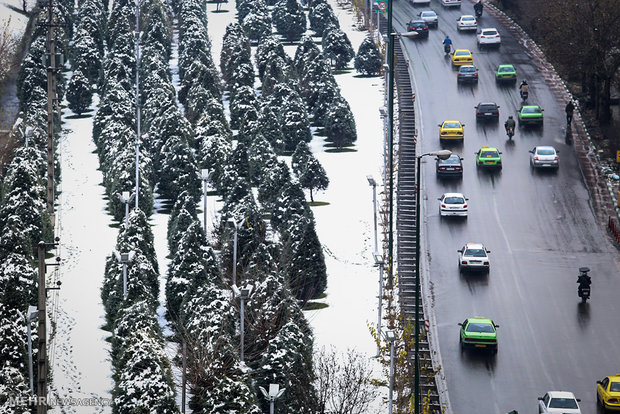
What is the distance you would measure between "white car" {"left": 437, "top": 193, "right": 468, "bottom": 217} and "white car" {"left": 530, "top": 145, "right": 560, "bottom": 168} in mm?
8971

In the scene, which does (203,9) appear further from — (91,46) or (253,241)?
(253,241)

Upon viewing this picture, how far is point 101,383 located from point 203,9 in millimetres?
73787

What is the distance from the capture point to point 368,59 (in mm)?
105062

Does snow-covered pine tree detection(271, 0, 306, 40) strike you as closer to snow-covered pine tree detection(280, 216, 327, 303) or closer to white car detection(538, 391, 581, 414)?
snow-covered pine tree detection(280, 216, 327, 303)

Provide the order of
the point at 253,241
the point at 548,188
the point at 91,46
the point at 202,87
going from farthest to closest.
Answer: the point at 91,46, the point at 202,87, the point at 548,188, the point at 253,241

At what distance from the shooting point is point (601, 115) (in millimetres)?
87500

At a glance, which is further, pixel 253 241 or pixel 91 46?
pixel 91 46

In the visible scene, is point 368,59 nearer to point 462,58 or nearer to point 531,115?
point 462,58

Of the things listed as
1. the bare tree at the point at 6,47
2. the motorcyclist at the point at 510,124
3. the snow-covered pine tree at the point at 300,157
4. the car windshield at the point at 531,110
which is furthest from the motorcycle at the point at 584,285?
the bare tree at the point at 6,47

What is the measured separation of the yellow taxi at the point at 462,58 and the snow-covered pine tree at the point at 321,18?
18775 mm

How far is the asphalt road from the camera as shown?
2072 inches

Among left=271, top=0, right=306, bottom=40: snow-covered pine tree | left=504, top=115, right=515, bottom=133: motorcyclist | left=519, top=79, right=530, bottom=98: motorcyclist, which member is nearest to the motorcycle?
left=504, top=115, right=515, bottom=133: motorcyclist

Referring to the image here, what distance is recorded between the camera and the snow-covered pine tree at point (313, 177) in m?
75.9

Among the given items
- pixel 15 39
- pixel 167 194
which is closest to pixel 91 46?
pixel 15 39
